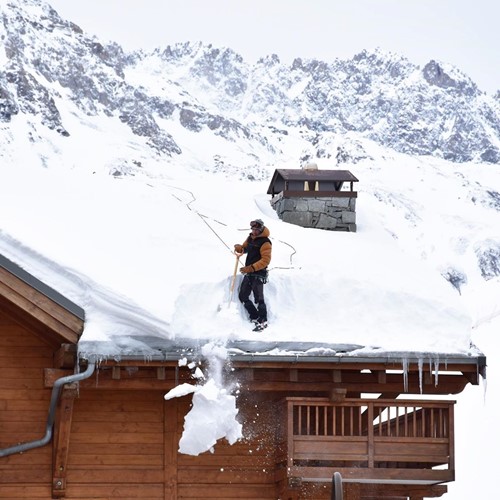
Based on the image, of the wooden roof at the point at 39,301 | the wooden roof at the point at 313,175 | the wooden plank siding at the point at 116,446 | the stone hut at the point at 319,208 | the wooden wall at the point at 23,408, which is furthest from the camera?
the wooden roof at the point at 313,175

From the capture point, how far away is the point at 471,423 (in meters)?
43.6

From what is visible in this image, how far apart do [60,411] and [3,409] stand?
25.6 inches

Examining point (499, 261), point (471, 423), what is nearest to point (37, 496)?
point (471, 423)

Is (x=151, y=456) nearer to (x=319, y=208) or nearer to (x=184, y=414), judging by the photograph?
(x=184, y=414)

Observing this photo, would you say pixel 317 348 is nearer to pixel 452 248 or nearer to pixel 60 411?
pixel 60 411

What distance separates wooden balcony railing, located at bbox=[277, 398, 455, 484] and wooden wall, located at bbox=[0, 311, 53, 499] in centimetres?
268

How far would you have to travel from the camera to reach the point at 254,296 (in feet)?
46.9

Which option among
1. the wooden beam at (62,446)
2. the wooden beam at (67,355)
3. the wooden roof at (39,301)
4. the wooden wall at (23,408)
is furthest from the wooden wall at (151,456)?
the wooden roof at (39,301)

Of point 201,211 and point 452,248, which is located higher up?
point 452,248

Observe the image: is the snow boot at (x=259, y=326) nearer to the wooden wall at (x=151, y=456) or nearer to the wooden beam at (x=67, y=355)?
the wooden wall at (x=151, y=456)

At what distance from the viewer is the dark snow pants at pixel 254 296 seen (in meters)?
14.2

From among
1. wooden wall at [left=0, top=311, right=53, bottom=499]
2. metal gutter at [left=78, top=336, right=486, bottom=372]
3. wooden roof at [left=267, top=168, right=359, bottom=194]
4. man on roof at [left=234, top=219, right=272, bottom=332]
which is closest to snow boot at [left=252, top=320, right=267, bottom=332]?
man on roof at [left=234, top=219, right=272, bottom=332]

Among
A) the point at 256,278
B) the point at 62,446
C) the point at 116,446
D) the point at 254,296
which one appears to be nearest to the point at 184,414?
the point at 116,446

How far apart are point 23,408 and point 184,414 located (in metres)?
1.79
